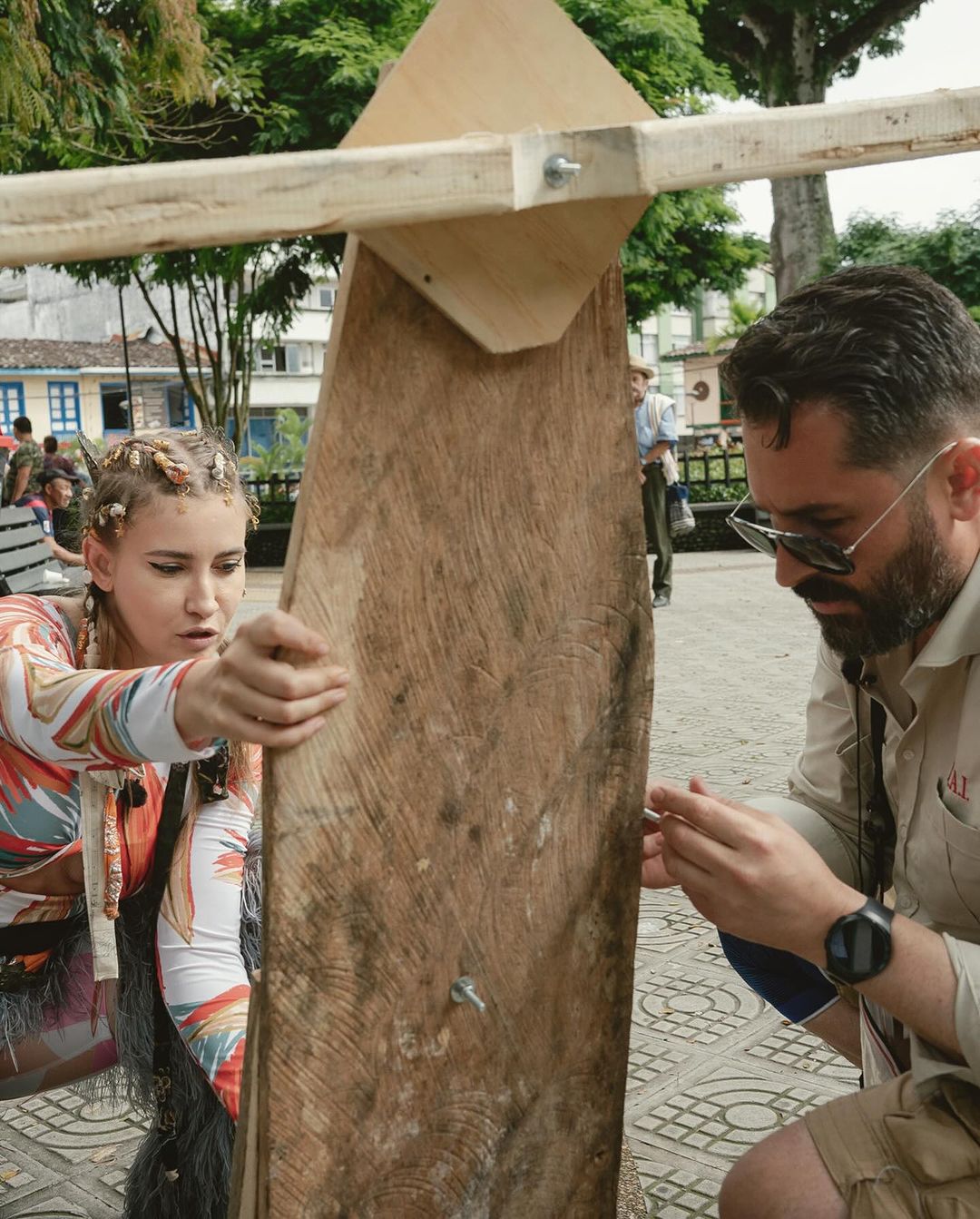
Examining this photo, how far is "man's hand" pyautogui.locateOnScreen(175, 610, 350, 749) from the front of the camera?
113 centimetres

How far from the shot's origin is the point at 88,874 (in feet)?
6.24

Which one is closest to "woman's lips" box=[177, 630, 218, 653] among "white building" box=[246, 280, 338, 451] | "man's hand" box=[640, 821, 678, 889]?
"man's hand" box=[640, 821, 678, 889]

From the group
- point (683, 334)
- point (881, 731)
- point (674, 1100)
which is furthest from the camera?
point (683, 334)

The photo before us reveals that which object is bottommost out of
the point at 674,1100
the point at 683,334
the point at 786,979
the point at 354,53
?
the point at 674,1100

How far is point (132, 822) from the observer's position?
6.70 feet

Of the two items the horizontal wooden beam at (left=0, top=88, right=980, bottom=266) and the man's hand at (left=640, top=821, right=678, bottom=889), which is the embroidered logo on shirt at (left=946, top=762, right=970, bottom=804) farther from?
the horizontal wooden beam at (left=0, top=88, right=980, bottom=266)

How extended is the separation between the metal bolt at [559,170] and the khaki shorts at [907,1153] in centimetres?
116

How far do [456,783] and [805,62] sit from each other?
1782cm

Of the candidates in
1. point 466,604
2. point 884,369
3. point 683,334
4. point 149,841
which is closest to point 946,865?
point 884,369

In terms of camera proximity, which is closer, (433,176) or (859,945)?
(433,176)

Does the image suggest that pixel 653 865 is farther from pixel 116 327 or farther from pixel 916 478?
pixel 116 327

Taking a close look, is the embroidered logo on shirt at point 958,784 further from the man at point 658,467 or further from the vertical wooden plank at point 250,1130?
the man at point 658,467

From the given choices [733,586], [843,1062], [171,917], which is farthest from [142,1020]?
[733,586]

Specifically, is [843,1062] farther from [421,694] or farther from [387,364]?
[387,364]
